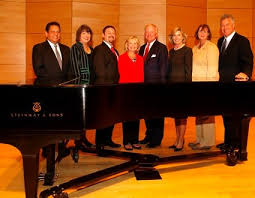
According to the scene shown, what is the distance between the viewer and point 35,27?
657cm

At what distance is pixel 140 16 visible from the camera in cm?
677

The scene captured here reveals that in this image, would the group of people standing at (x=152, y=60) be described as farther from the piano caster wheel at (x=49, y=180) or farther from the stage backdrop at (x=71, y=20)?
the stage backdrop at (x=71, y=20)

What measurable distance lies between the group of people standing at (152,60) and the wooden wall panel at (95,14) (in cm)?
243

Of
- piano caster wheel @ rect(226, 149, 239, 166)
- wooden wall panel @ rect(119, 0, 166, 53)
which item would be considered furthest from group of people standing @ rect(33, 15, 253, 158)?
wooden wall panel @ rect(119, 0, 166, 53)

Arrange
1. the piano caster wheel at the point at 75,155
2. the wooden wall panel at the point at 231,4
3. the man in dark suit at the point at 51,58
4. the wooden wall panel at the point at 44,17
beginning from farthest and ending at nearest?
the wooden wall panel at the point at 231,4 < the wooden wall panel at the point at 44,17 < the man in dark suit at the point at 51,58 < the piano caster wheel at the point at 75,155

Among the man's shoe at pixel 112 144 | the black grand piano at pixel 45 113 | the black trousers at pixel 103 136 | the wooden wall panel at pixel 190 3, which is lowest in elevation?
the man's shoe at pixel 112 144

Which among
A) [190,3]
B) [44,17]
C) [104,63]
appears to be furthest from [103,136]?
[190,3]

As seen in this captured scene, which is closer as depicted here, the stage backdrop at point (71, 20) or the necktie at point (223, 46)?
the necktie at point (223, 46)

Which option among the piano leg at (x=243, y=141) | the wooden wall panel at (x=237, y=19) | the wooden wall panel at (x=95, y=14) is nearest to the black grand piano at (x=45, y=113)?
the piano leg at (x=243, y=141)

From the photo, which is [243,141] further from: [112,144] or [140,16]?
[140,16]

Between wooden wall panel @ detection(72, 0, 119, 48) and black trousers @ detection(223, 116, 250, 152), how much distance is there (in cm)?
313

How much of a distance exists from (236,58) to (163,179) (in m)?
1.51

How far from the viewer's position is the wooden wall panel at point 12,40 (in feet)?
21.5

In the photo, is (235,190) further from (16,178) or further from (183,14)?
(183,14)
